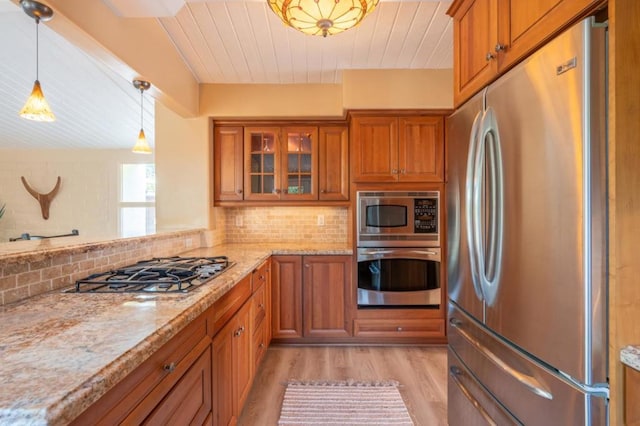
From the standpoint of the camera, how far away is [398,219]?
2.82m

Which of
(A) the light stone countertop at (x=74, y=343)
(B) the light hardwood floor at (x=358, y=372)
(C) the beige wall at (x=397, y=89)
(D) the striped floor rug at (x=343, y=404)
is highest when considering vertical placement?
(C) the beige wall at (x=397, y=89)

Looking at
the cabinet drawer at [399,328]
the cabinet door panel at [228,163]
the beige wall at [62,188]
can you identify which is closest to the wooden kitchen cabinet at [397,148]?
the cabinet door panel at [228,163]

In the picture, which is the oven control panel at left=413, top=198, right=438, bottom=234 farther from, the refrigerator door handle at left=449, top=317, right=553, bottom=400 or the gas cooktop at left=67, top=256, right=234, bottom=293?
the gas cooktop at left=67, top=256, right=234, bottom=293

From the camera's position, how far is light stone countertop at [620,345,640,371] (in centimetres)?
72

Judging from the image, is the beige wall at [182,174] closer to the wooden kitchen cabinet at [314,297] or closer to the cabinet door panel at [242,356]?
the wooden kitchen cabinet at [314,297]

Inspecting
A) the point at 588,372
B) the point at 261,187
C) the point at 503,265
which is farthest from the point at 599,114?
the point at 261,187

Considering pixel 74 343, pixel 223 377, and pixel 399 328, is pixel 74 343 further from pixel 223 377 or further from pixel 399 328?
pixel 399 328

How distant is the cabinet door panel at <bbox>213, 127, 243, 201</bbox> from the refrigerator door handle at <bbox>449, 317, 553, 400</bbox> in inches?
91.8

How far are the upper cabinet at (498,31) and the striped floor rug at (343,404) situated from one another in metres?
1.87

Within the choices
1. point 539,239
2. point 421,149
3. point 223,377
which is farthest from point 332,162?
point 539,239

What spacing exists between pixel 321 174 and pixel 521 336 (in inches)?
90.1

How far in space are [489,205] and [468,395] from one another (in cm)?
88

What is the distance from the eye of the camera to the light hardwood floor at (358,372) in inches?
75.9

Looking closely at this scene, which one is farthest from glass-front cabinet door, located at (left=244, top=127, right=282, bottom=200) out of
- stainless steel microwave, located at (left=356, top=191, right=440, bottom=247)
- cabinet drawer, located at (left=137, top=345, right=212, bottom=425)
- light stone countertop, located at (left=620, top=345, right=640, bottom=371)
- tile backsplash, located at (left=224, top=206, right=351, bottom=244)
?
light stone countertop, located at (left=620, top=345, right=640, bottom=371)
